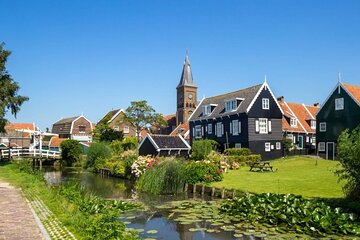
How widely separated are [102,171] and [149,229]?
83.6ft

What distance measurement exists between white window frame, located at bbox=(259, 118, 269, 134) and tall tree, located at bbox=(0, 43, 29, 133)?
80.3 ft

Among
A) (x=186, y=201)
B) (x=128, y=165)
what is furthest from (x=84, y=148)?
(x=186, y=201)

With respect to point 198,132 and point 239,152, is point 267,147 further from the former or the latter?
point 198,132

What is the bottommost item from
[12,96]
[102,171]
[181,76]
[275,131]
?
→ [102,171]

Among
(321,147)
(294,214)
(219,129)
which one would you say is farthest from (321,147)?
(294,214)

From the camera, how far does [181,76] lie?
282ft

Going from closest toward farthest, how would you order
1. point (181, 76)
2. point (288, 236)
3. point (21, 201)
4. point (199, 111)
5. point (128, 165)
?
point (288, 236)
point (21, 201)
point (128, 165)
point (199, 111)
point (181, 76)

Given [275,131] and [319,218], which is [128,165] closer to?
[275,131]

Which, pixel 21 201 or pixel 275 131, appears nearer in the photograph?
pixel 21 201

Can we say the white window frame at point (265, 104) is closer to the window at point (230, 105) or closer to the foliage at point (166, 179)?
the window at point (230, 105)

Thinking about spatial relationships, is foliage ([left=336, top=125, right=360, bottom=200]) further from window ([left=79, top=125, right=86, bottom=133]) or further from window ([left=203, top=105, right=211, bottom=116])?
window ([left=79, top=125, right=86, bottom=133])

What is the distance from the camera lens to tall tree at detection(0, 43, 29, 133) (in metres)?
33.9

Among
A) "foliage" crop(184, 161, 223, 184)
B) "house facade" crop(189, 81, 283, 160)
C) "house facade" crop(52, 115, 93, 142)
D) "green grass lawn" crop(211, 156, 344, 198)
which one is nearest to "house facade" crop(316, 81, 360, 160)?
"house facade" crop(189, 81, 283, 160)

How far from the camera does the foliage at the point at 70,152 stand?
155 feet
